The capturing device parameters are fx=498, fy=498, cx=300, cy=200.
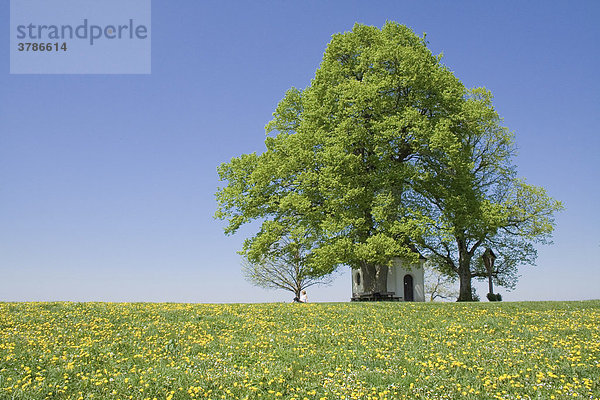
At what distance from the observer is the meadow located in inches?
412

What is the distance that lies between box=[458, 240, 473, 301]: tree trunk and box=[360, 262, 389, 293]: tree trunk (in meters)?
7.34

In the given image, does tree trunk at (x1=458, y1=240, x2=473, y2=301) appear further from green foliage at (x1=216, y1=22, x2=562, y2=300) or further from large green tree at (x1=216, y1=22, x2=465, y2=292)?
large green tree at (x1=216, y1=22, x2=465, y2=292)

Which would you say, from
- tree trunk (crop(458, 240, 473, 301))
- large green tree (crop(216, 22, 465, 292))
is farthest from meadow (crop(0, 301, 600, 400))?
tree trunk (crop(458, 240, 473, 301))

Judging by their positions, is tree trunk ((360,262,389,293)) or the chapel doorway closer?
tree trunk ((360,262,389,293))

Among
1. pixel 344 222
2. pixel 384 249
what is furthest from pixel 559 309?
pixel 344 222

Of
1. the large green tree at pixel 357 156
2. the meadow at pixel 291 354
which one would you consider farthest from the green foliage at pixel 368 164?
the meadow at pixel 291 354

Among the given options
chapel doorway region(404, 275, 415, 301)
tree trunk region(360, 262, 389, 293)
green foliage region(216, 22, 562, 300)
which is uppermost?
green foliage region(216, 22, 562, 300)

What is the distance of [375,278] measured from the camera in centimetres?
3034

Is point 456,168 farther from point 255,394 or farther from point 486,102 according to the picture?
point 255,394

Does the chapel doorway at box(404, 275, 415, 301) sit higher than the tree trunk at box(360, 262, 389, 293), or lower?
lower

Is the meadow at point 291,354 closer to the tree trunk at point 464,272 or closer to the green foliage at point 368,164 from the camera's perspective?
the green foliage at point 368,164

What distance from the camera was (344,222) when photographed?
27.7 m

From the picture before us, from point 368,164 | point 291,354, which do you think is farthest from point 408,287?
point 291,354

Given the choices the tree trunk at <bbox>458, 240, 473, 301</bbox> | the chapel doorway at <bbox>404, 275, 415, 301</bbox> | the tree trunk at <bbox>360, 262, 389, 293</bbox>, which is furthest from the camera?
the chapel doorway at <bbox>404, 275, 415, 301</bbox>
